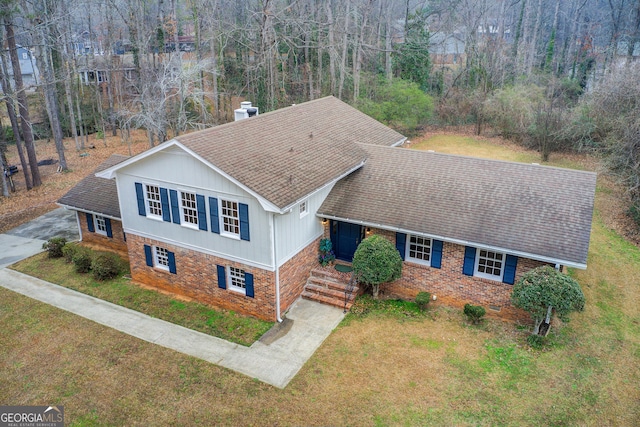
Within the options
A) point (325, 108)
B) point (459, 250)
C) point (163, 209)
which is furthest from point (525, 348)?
point (325, 108)

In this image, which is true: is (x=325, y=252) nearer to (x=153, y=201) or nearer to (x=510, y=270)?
(x=510, y=270)

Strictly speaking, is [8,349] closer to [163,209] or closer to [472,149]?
[163,209]

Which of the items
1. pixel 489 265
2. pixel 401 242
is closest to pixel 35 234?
pixel 401 242

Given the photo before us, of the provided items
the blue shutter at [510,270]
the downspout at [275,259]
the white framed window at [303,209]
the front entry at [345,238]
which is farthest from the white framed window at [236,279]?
the blue shutter at [510,270]

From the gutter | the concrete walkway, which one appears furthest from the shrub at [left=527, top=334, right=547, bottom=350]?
the concrete walkway

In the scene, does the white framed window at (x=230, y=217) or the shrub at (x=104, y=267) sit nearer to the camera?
the white framed window at (x=230, y=217)

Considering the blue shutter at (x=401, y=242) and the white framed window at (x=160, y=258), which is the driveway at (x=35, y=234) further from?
the blue shutter at (x=401, y=242)
